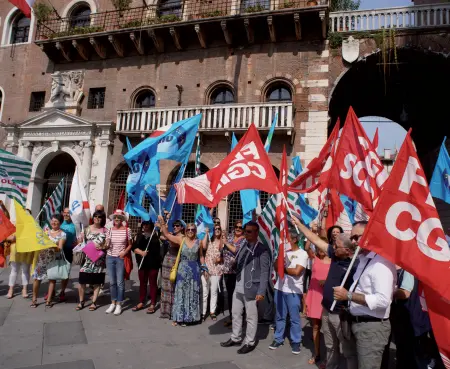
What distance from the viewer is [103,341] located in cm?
502

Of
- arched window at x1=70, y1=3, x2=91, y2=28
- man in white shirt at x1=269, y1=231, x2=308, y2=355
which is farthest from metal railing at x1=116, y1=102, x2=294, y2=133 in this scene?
man in white shirt at x1=269, y1=231, x2=308, y2=355

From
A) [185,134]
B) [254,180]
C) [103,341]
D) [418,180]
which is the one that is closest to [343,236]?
[418,180]

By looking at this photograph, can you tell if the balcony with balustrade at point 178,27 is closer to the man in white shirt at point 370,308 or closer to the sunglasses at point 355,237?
the sunglasses at point 355,237

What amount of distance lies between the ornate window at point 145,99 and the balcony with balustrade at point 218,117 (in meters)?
1.24

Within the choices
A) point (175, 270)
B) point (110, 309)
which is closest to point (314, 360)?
point (175, 270)

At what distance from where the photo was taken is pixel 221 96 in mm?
15867

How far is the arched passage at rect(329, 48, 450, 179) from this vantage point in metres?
14.4

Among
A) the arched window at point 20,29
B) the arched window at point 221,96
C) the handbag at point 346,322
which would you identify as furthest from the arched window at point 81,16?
the handbag at point 346,322

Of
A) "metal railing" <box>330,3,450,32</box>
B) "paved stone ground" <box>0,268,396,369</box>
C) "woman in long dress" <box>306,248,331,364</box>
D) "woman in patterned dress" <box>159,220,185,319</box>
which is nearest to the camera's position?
"paved stone ground" <box>0,268,396,369</box>

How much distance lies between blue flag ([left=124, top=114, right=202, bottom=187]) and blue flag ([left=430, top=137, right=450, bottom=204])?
488 centimetres

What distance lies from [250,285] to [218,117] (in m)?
10.5

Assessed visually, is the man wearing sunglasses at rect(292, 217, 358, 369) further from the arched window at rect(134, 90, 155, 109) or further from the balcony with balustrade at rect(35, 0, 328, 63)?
the arched window at rect(134, 90, 155, 109)

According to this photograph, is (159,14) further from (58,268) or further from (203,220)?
(58,268)

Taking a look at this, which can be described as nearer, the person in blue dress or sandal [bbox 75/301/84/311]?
the person in blue dress
